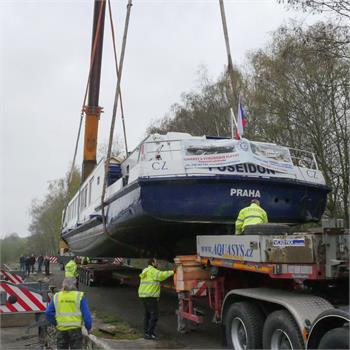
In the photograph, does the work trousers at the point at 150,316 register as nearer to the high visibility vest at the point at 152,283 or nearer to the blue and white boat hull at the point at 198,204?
the high visibility vest at the point at 152,283

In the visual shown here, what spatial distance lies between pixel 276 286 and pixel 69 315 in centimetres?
231

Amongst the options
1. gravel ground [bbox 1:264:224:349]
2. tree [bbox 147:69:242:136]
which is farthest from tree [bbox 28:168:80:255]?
gravel ground [bbox 1:264:224:349]

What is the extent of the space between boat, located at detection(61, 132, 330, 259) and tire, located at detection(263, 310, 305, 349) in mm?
2831

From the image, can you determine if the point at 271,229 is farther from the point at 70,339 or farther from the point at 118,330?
the point at 118,330

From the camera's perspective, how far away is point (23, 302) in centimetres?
745

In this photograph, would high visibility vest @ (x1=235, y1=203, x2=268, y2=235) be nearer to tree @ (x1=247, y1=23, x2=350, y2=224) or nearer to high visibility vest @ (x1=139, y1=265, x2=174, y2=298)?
high visibility vest @ (x1=139, y1=265, x2=174, y2=298)

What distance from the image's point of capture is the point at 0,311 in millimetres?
7480

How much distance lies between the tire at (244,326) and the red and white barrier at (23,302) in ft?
11.3

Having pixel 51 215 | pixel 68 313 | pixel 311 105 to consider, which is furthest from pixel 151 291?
pixel 51 215

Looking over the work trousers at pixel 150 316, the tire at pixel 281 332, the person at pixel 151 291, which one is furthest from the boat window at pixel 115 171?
the tire at pixel 281 332

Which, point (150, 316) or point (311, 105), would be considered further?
point (311, 105)

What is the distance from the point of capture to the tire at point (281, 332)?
410 centimetres

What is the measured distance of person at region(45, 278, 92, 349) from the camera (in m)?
4.80

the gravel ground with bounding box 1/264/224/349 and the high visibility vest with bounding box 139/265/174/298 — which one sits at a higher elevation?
the high visibility vest with bounding box 139/265/174/298
